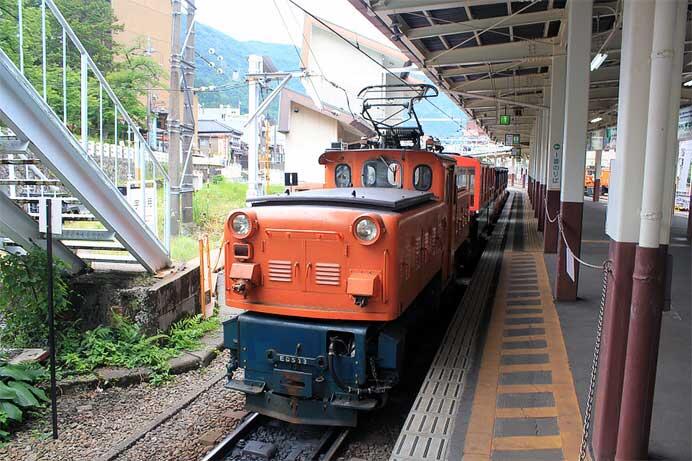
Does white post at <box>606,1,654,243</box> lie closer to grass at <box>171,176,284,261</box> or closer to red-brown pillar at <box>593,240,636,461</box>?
red-brown pillar at <box>593,240,636,461</box>

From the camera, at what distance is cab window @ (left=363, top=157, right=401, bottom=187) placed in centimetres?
699

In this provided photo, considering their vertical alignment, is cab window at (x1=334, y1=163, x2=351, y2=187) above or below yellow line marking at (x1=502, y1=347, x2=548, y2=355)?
above

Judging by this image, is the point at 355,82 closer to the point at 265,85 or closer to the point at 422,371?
the point at 265,85

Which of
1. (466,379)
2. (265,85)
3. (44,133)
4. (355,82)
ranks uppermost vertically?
(355,82)

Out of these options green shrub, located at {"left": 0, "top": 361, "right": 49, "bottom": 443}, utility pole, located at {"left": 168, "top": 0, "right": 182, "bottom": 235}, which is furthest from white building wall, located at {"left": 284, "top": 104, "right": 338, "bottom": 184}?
green shrub, located at {"left": 0, "top": 361, "right": 49, "bottom": 443}

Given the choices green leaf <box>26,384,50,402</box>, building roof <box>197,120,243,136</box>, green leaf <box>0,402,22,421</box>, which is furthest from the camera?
building roof <box>197,120,243,136</box>

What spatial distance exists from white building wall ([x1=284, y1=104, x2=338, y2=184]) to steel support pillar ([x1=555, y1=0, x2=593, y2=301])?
17852 mm

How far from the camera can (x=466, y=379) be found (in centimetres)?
515

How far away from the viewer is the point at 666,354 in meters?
5.40

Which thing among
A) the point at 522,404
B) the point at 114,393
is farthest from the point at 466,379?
the point at 114,393

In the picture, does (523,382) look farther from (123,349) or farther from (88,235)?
(88,235)

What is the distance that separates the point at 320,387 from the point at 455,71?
43.8 feet

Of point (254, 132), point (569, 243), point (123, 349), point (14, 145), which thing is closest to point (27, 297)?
point (123, 349)

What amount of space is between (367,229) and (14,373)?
412 centimetres
